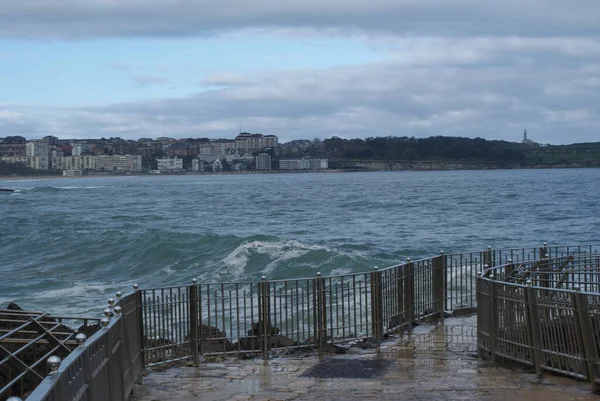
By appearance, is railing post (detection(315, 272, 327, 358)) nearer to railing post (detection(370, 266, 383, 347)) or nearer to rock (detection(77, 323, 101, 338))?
railing post (detection(370, 266, 383, 347))

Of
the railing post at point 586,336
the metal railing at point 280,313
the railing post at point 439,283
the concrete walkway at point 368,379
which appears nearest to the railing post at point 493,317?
the concrete walkway at point 368,379

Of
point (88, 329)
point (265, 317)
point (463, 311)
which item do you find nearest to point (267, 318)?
point (265, 317)

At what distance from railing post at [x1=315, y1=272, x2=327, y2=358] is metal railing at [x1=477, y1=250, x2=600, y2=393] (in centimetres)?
233

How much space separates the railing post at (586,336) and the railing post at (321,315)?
13.6ft

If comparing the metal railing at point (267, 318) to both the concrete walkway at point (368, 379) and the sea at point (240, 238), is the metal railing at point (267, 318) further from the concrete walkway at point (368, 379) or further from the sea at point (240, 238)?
the sea at point (240, 238)

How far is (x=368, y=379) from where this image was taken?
1180cm

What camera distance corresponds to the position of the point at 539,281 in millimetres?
14227

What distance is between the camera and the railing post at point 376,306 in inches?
554

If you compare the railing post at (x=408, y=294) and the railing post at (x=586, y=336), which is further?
the railing post at (x=408, y=294)

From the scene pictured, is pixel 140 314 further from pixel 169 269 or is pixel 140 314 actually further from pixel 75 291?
pixel 169 269

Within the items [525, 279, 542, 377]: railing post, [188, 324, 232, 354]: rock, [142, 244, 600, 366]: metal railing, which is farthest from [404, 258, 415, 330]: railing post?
[525, 279, 542, 377]: railing post

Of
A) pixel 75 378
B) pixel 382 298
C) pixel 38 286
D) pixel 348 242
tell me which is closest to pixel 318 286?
pixel 382 298

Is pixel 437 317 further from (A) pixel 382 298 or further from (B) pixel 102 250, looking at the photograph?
(B) pixel 102 250

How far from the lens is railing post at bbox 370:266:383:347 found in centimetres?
1408
